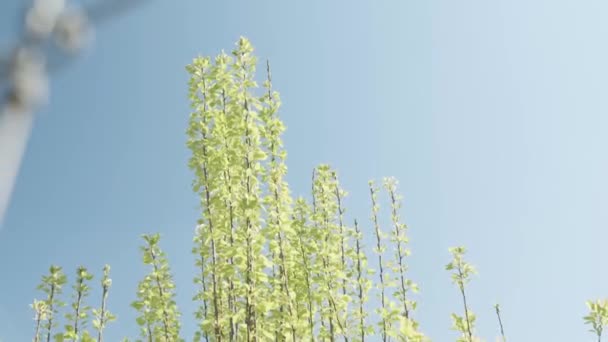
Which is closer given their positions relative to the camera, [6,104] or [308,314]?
[6,104]

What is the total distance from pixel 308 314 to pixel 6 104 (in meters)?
9.69

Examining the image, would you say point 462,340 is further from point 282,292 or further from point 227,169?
point 227,169

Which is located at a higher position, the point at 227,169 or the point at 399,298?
the point at 227,169

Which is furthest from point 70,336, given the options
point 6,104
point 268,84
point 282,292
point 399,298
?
point 6,104

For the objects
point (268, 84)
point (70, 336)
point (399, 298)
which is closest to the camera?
point (70, 336)

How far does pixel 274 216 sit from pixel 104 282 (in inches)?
238

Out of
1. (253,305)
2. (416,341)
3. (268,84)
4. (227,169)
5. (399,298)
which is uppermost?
(268,84)

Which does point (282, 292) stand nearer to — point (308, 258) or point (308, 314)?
point (308, 314)

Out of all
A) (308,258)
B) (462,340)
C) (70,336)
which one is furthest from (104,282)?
(462,340)

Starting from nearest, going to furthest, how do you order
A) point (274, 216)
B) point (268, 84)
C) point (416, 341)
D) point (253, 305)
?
point (416, 341) → point (253, 305) → point (274, 216) → point (268, 84)

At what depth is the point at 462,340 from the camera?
1334 centimetres

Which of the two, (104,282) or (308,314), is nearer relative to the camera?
(308,314)

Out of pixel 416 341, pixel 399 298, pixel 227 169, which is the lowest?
pixel 416 341

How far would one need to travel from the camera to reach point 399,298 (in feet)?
50.5
